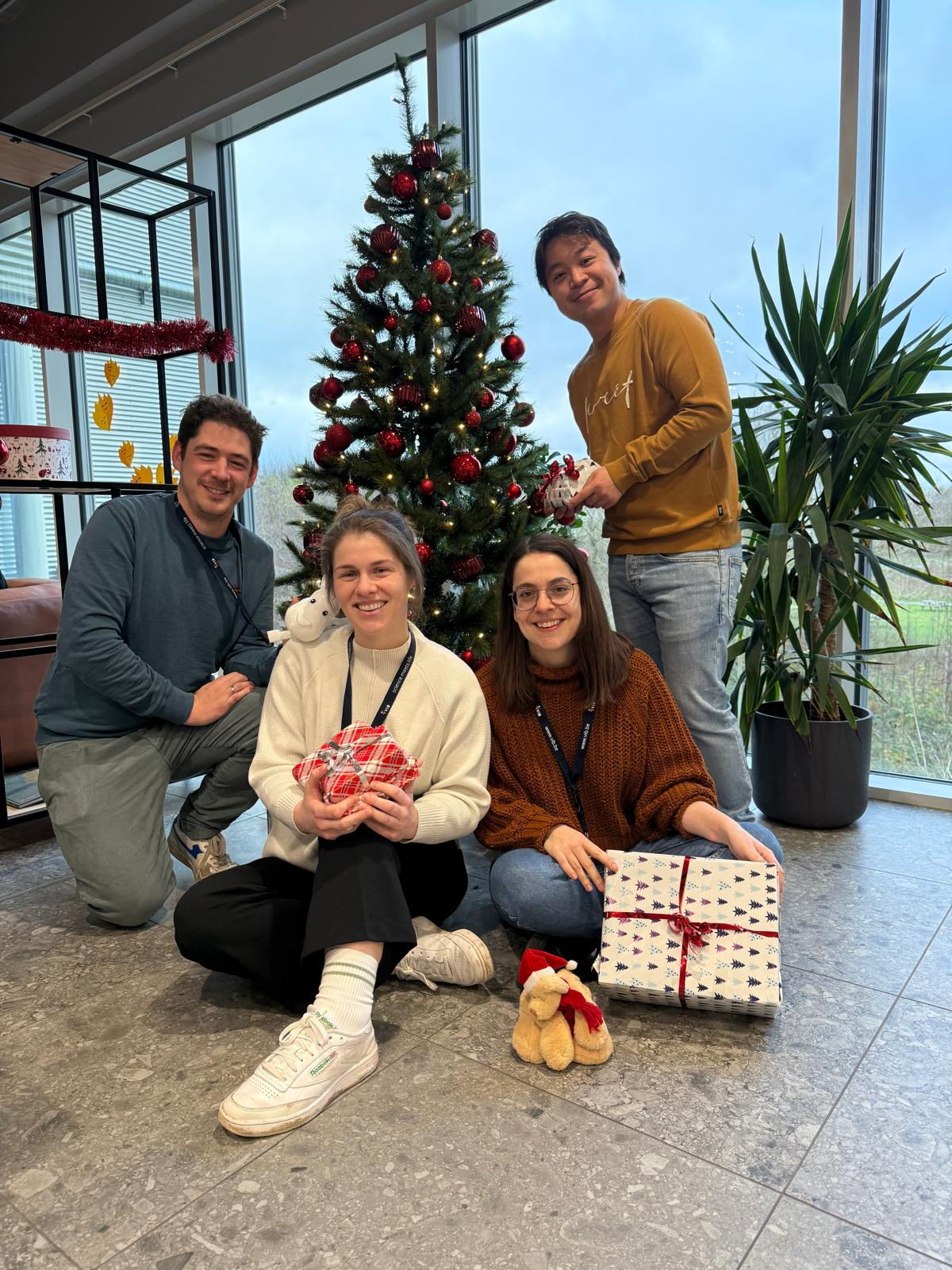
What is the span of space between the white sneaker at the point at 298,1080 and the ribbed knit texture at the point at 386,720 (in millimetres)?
391

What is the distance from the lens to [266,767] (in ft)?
5.96

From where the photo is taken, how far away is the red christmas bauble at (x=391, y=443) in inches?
103

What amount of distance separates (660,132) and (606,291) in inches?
58.8

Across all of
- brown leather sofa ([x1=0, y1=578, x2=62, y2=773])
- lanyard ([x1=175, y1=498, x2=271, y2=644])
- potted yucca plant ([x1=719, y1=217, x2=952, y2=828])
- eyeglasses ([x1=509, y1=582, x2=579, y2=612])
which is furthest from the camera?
brown leather sofa ([x1=0, y1=578, x2=62, y2=773])

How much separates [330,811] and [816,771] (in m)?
1.69

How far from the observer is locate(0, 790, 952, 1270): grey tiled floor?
1.18m

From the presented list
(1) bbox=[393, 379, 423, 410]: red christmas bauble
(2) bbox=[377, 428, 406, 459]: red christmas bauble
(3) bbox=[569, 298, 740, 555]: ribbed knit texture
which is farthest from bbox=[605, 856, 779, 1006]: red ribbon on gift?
(1) bbox=[393, 379, 423, 410]: red christmas bauble

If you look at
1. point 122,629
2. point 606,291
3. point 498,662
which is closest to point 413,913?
point 498,662

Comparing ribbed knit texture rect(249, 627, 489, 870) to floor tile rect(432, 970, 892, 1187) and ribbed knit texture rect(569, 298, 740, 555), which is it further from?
ribbed knit texture rect(569, 298, 740, 555)

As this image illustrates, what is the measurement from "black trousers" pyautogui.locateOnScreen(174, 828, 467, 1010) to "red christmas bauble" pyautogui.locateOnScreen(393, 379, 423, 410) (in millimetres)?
1358

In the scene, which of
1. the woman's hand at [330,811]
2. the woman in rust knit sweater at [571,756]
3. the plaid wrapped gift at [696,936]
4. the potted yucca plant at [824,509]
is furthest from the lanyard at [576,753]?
the potted yucca plant at [824,509]

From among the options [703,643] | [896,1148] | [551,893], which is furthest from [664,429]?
[896,1148]

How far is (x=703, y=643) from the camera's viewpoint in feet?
7.41

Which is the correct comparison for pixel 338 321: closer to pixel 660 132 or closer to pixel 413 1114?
pixel 660 132
